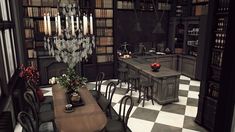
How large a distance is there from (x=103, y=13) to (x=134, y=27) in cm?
124

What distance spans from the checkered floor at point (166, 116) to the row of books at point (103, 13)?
8.95ft

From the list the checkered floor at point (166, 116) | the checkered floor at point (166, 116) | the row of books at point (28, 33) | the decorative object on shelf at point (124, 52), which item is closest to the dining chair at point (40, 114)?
the checkered floor at point (166, 116)

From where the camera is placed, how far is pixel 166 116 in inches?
171

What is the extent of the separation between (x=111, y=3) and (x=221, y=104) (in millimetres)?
6075

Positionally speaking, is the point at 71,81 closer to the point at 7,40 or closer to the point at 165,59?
the point at 7,40

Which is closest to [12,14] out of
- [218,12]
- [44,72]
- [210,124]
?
[44,72]

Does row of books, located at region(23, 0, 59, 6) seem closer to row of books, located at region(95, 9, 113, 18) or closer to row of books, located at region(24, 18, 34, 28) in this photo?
row of books, located at region(24, 18, 34, 28)

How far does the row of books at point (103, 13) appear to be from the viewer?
644cm

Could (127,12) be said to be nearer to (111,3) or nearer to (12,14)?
(111,3)

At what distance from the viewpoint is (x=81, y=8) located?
20.5ft

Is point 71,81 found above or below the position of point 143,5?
below

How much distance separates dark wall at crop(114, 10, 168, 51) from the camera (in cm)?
723

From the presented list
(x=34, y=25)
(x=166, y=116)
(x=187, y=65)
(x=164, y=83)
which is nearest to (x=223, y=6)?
(x=164, y=83)

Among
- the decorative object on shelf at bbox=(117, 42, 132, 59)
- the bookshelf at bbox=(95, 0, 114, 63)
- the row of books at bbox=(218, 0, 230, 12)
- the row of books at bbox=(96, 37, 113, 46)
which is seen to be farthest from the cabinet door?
the row of books at bbox=(218, 0, 230, 12)
